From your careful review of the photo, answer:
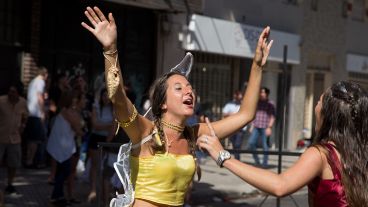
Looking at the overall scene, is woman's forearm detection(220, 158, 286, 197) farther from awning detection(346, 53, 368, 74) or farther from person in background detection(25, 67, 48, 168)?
awning detection(346, 53, 368, 74)

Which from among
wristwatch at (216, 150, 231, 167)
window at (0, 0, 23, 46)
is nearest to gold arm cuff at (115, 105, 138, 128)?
wristwatch at (216, 150, 231, 167)

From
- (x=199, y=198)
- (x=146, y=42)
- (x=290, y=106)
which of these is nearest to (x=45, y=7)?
(x=146, y=42)

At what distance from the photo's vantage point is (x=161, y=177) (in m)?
3.93

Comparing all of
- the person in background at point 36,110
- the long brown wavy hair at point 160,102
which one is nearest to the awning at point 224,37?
the person in background at point 36,110

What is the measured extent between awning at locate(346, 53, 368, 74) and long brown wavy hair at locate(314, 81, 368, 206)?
70.1 ft

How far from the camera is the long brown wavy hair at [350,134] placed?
3.17m

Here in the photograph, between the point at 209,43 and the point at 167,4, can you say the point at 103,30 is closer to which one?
the point at 167,4

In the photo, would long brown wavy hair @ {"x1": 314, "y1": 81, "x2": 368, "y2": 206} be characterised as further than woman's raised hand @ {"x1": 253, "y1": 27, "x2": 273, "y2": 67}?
No

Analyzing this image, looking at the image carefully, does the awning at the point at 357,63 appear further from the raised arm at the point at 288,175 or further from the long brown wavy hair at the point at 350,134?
the raised arm at the point at 288,175

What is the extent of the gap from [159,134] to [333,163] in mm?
1188

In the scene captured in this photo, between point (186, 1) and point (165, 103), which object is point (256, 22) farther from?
point (165, 103)

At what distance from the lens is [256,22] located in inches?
773

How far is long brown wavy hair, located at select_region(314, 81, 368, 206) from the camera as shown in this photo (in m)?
3.17

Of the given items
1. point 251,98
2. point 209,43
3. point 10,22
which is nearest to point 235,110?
point 209,43
